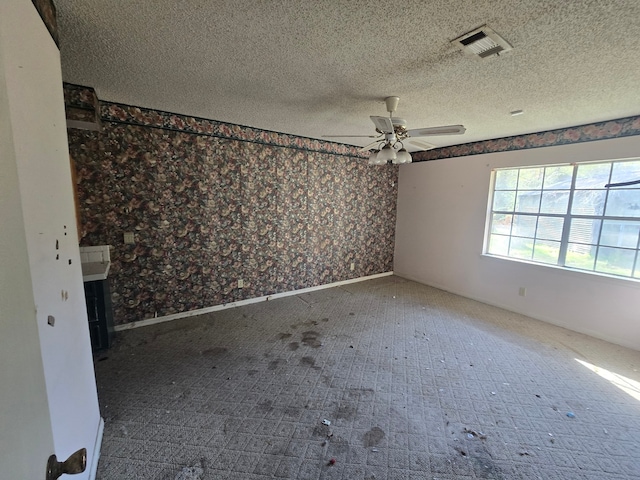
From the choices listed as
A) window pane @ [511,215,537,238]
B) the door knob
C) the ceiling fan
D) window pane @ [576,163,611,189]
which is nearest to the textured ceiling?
the ceiling fan

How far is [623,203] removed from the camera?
9.89 feet

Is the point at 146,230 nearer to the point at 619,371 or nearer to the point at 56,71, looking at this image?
the point at 56,71

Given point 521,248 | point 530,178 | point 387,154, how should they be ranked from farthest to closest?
point 521,248, point 530,178, point 387,154

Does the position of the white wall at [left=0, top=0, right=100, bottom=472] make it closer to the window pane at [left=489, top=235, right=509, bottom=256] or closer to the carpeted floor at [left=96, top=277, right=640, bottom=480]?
the carpeted floor at [left=96, top=277, right=640, bottom=480]

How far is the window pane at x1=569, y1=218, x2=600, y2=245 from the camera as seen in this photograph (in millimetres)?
3230

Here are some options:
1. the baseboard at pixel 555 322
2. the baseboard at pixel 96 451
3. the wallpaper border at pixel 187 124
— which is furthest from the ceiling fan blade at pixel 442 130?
the baseboard at pixel 96 451

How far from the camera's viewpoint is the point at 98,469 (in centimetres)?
154

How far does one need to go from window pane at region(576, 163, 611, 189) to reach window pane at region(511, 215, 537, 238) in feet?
2.08

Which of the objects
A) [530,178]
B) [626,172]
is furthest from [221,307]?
[626,172]

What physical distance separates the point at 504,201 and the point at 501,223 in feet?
1.09

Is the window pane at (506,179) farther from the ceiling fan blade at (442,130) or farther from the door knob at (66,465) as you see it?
the door knob at (66,465)

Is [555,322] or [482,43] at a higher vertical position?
[482,43]

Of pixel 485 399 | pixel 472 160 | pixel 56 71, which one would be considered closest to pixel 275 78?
pixel 56 71

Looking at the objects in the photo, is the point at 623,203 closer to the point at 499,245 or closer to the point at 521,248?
the point at 521,248
